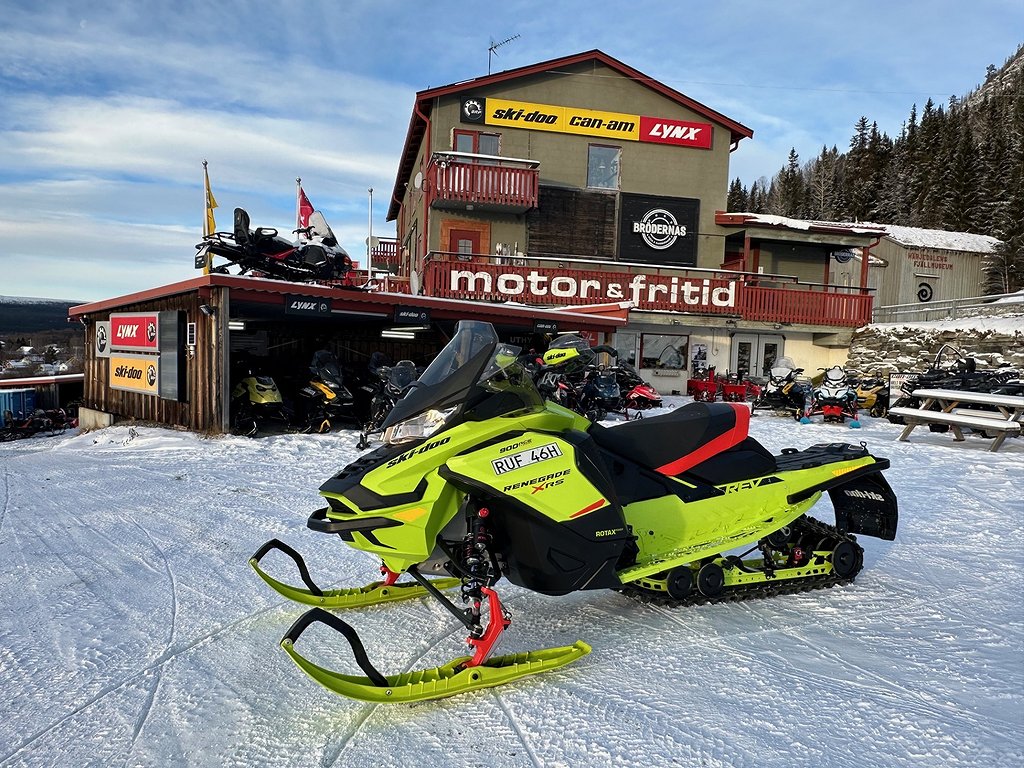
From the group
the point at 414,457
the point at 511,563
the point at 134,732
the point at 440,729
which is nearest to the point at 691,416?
the point at 511,563

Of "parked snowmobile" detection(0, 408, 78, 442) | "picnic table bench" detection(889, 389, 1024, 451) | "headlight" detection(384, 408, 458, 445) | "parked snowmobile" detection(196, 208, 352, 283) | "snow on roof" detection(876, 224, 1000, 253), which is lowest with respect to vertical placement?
"parked snowmobile" detection(0, 408, 78, 442)

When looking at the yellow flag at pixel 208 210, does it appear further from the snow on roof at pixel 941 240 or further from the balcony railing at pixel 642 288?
the snow on roof at pixel 941 240

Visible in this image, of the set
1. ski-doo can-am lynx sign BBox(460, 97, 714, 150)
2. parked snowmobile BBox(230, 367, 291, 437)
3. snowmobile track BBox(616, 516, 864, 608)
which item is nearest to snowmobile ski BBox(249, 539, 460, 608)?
snowmobile track BBox(616, 516, 864, 608)

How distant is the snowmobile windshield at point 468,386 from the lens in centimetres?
277

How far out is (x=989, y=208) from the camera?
39438 mm

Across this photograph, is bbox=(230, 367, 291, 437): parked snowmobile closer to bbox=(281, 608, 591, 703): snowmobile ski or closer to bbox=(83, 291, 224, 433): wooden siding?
bbox=(83, 291, 224, 433): wooden siding

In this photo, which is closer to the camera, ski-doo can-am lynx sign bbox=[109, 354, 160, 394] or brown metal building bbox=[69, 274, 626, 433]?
brown metal building bbox=[69, 274, 626, 433]

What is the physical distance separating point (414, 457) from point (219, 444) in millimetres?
7070

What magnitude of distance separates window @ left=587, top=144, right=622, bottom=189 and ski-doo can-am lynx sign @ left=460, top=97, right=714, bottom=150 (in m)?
0.39

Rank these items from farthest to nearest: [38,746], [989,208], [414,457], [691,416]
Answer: [989,208]
[691,416]
[414,457]
[38,746]

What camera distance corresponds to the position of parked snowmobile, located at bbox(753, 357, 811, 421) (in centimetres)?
1266

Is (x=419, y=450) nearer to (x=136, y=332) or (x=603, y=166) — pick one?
(x=136, y=332)

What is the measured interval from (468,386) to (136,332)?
33.9 feet

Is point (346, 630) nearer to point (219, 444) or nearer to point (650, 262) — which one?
point (219, 444)
